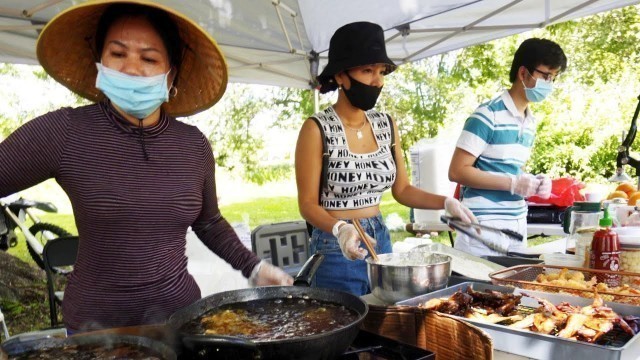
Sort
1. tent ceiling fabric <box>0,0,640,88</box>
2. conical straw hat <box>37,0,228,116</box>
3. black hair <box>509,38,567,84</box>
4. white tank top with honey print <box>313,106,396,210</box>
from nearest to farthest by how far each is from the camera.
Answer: conical straw hat <box>37,0,228,116</box> < white tank top with honey print <box>313,106,396,210</box> < black hair <box>509,38,567,84</box> < tent ceiling fabric <box>0,0,640,88</box>

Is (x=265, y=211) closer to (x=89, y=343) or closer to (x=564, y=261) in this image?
(x=564, y=261)

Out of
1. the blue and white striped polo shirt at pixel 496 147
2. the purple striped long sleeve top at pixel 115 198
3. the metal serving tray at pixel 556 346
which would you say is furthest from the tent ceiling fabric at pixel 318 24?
the metal serving tray at pixel 556 346

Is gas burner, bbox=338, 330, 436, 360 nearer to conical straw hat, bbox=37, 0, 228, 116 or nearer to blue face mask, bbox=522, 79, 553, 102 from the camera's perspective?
conical straw hat, bbox=37, 0, 228, 116

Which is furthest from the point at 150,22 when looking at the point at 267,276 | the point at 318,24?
the point at 318,24

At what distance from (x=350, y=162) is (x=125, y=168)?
43.3 inches

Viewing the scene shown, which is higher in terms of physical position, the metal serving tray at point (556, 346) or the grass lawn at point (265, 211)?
the metal serving tray at point (556, 346)

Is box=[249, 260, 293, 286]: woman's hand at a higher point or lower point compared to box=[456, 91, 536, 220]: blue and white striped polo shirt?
lower

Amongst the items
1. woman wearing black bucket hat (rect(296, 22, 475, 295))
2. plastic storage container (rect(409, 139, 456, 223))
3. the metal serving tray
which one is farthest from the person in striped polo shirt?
plastic storage container (rect(409, 139, 456, 223))

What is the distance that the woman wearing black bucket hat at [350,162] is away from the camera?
2.28 metres

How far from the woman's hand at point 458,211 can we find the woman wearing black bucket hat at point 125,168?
0.97 meters

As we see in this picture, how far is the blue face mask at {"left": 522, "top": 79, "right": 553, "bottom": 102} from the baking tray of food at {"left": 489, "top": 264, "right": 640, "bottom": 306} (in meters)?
1.41

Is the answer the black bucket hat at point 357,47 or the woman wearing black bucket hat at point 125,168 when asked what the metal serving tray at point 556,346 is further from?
the black bucket hat at point 357,47

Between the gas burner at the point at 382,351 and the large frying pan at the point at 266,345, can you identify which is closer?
the large frying pan at the point at 266,345

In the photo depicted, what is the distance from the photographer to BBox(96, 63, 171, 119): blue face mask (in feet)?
5.04
